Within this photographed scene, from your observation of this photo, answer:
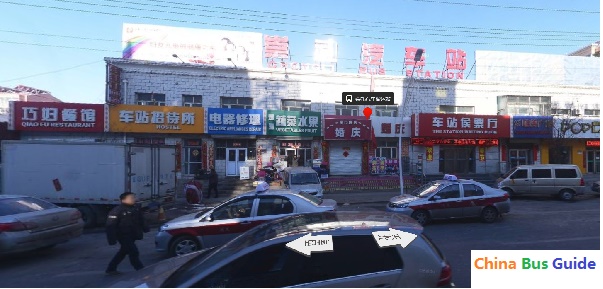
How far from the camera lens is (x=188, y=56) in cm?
2734

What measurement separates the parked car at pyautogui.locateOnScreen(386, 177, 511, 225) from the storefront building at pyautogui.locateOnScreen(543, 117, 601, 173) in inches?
693

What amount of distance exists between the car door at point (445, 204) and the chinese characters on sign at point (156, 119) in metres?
14.7

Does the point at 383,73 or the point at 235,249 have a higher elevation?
the point at 383,73

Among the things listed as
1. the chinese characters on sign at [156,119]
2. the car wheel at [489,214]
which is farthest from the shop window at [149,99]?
the car wheel at [489,214]

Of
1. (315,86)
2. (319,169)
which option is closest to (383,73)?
(315,86)

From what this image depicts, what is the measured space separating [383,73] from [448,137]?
20.6 ft

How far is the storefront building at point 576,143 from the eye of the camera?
25.0 meters

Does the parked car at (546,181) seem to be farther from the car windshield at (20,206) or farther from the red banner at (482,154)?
the car windshield at (20,206)

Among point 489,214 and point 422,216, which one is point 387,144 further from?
point 422,216

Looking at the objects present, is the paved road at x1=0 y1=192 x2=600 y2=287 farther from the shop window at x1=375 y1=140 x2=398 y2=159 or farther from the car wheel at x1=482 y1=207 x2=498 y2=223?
the shop window at x1=375 y1=140 x2=398 y2=159

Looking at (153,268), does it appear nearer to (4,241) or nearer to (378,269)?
(378,269)

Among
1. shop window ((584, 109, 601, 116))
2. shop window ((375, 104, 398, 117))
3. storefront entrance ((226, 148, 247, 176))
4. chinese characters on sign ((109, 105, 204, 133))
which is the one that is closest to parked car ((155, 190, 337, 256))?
chinese characters on sign ((109, 105, 204, 133))

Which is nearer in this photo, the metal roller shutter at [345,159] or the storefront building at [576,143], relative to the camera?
the metal roller shutter at [345,159]

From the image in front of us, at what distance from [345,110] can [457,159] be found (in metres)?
8.42
